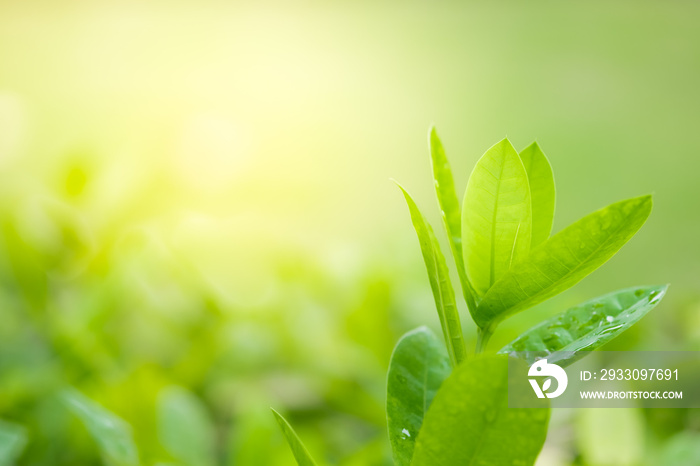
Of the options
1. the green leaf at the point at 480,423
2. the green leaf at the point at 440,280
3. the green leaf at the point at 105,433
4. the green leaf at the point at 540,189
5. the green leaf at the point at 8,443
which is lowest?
the green leaf at the point at 8,443

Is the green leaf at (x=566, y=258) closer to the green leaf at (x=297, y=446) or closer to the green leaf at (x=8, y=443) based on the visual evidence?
the green leaf at (x=297, y=446)

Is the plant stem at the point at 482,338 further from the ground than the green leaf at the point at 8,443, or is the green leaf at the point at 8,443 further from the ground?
the plant stem at the point at 482,338

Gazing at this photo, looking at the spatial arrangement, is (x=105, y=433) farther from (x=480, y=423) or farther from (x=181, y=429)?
(x=480, y=423)

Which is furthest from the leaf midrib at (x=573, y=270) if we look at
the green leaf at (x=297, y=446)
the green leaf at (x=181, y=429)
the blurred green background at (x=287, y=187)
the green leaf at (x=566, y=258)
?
the green leaf at (x=181, y=429)

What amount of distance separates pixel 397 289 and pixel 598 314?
67 centimetres

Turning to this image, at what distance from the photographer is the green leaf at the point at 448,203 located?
483mm

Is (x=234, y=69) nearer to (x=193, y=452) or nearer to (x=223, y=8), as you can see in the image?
(x=223, y=8)

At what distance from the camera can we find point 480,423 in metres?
0.39

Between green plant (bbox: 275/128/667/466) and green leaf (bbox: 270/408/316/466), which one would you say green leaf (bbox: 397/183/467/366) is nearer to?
green plant (bbox: 275/128/667/466)

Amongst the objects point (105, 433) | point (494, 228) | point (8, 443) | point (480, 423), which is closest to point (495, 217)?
point (494, 228)

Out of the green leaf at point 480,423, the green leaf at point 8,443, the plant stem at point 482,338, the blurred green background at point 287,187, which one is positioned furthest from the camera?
the blurred green background at point 287,187

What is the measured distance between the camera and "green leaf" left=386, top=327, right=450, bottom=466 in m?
0.48

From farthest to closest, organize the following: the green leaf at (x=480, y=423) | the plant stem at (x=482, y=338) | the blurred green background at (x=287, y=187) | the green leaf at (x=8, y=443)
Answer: the blurred green background at (x=287, y=187) → the green leaf at (x=8, y=443) → the plant stem at (x=482, y=338) → the green leaf at (x=480, y=423)

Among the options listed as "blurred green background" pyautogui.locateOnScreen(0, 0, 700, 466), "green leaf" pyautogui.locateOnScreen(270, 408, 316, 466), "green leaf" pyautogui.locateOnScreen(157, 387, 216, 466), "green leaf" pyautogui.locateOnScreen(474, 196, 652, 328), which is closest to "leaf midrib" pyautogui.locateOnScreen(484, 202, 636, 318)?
"green leaf" pyautogui.locateOnScreen(474, 196, 652, 328)
